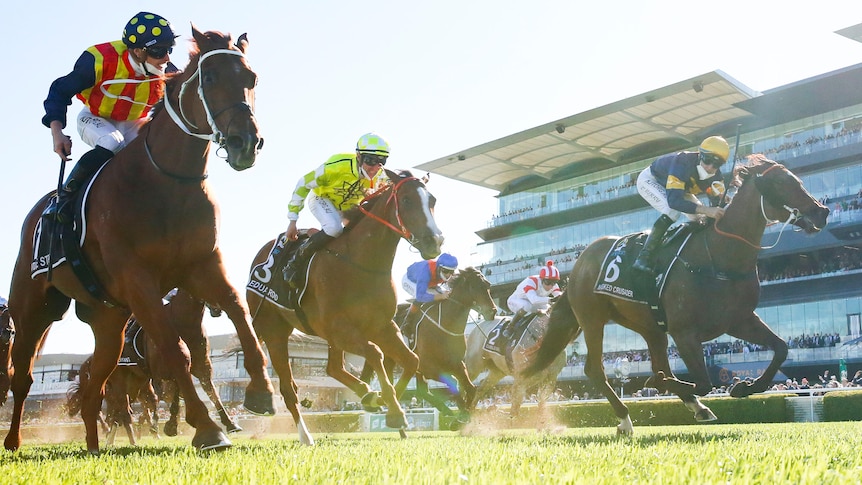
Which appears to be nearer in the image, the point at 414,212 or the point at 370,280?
the point at 414,212

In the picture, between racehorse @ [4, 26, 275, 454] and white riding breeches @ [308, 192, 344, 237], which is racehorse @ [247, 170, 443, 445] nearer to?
white riding breeches @ [308, 192, 344, 237]

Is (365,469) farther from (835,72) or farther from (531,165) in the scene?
(531,165)

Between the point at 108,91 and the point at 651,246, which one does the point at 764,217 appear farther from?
the point at 108,91

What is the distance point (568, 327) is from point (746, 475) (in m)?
6.72

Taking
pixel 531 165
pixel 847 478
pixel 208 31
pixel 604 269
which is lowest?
pixel 847 478

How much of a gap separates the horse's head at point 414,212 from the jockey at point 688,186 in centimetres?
206

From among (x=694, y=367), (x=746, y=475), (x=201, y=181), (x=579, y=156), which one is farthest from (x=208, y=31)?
(x=579, y=156)

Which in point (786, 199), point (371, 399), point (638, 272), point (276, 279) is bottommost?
point (371, 399)

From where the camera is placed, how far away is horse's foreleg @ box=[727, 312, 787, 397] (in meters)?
7.02

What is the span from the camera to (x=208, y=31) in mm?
5031

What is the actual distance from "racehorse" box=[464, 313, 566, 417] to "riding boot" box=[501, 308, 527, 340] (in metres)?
0.33

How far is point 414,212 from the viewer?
7.54 meters

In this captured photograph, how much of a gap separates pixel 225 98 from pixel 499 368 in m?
11.2

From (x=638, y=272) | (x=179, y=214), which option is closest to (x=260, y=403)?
(x=179, y=214)
